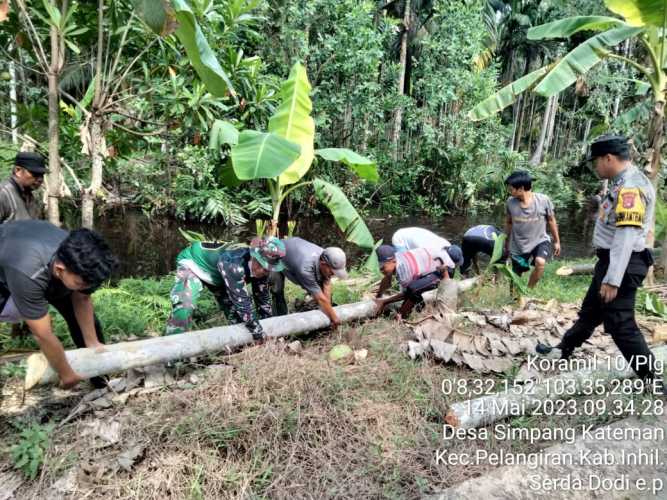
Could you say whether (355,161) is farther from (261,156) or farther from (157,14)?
(157,14)

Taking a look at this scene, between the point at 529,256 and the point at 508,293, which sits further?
the point at 508,293

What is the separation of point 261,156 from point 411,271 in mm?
1847

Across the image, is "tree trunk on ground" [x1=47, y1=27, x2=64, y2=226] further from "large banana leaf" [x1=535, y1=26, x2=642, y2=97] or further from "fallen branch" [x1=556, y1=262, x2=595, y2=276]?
"fallen branch" [x1=556, y1=262, x2=595, y2=276]

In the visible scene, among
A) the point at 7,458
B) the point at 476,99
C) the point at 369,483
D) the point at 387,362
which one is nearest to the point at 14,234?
the point at 7,458

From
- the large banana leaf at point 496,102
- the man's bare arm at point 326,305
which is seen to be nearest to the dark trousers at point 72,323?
the man's bare arm at point 326,305

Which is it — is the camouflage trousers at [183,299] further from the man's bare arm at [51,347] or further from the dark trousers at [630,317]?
the dark trousers at [630,317]

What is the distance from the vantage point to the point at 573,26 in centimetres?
559

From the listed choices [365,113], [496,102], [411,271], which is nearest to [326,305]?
[411,271]

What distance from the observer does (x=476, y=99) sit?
1486cm

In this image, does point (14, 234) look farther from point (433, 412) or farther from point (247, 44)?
point (247, 44)

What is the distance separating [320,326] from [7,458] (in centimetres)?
240

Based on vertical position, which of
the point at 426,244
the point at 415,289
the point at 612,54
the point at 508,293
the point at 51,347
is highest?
the point at 612,54

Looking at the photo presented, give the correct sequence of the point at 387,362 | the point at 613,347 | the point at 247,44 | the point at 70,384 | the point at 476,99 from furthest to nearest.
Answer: the point at 476,99 → the point at 247,44 → the point at 613,347 → the point at 387,362 → the point at 70,384

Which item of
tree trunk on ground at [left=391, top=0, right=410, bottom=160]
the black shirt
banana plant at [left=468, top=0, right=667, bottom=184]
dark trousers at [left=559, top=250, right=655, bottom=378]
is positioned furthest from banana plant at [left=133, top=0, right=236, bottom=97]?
tree trunk on ground at [left=391, top=0, right=410, bottom=160]
